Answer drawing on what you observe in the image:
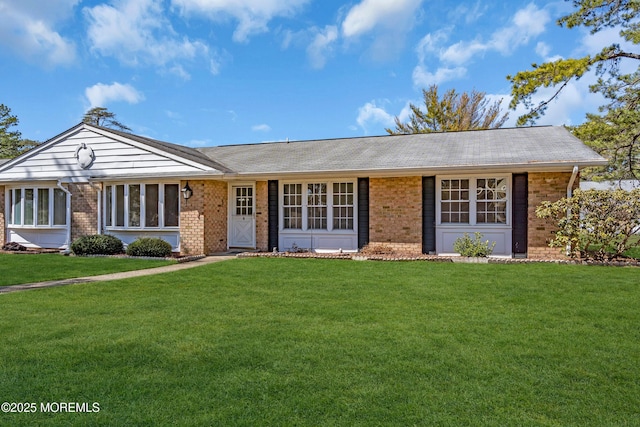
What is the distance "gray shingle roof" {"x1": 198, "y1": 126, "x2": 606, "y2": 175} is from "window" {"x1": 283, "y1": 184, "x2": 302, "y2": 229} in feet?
2.46

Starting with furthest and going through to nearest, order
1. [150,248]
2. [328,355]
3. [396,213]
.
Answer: [150,248], [396,213], [328,355]

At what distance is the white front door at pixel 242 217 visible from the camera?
1380cm

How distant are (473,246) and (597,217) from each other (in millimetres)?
2970

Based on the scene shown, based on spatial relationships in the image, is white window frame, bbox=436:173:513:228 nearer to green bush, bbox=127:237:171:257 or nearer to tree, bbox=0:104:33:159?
green bush, bbox=127:237:171:257

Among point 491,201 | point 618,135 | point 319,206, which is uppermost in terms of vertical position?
point 618,135

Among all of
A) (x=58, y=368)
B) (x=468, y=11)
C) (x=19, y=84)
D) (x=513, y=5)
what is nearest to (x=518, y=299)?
(x=58, y=368)

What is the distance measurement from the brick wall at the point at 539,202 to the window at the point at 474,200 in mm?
685

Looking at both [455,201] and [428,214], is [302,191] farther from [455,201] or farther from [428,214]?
[455,201]

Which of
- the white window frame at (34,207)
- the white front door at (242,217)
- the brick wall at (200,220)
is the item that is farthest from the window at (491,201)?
the white window frame at (34,207)

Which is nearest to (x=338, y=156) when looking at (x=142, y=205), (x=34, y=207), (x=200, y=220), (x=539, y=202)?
(x=200, y=220)

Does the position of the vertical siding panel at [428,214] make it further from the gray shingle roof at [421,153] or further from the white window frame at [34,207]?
the white window frame at [34,207]

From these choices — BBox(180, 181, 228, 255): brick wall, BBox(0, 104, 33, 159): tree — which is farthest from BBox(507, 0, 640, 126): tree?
BBox(0, 104, 33, 159): tree

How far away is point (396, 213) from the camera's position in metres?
12.2

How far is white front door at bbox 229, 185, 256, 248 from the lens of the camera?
543 inches
